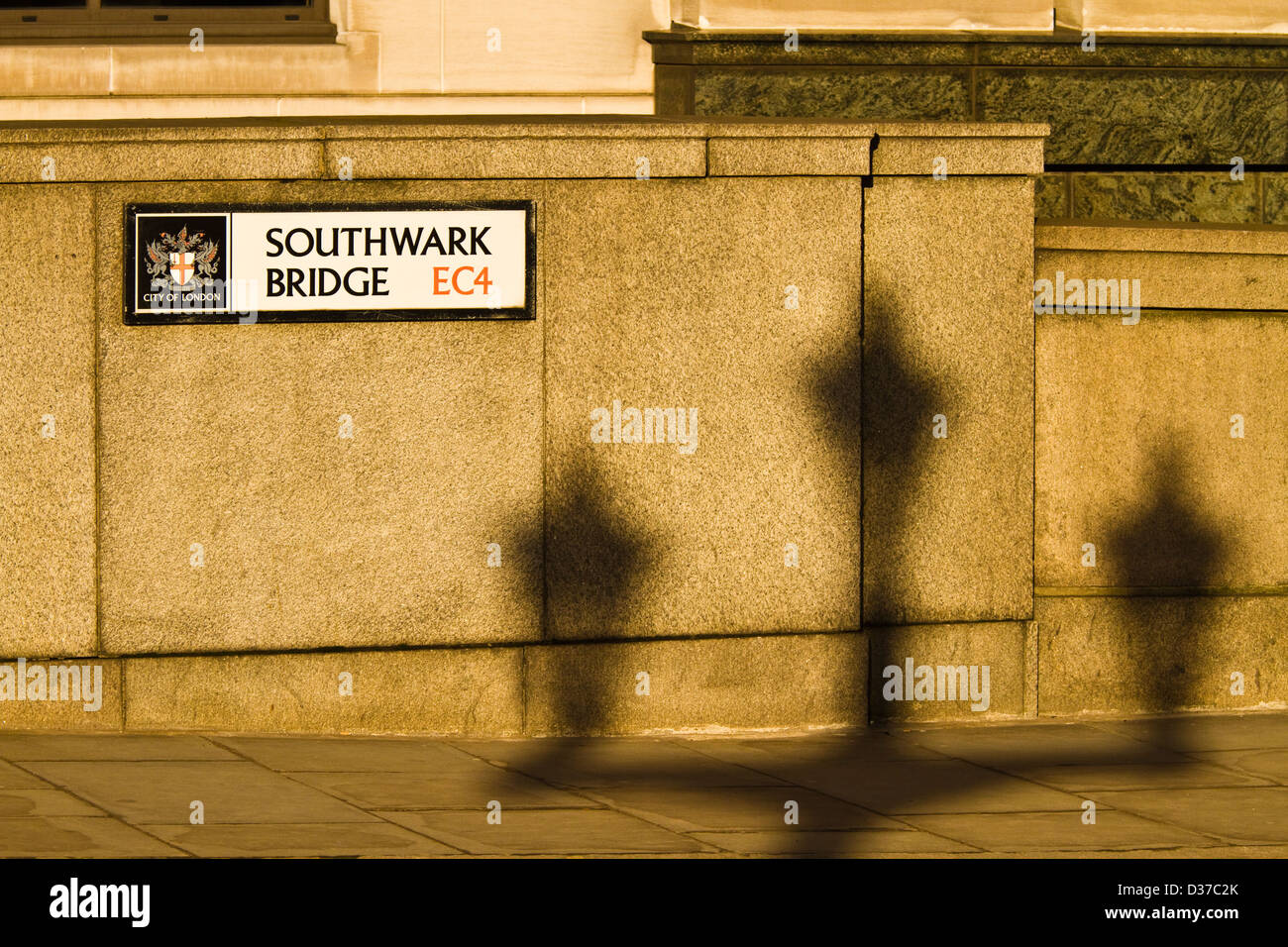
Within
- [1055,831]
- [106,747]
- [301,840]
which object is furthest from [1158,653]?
[106,747]

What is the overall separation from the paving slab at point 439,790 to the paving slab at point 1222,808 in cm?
209

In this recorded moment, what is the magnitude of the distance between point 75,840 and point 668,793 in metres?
2.18

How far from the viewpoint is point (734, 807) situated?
624 cm

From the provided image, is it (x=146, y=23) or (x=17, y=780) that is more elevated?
(x=146, y=23)

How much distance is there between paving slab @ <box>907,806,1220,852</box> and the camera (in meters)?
5.69

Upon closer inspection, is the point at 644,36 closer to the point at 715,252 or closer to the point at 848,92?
the point at 848,92

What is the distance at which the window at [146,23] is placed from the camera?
959 cm

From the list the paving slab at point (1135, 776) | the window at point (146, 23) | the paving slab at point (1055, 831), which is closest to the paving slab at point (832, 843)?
the paving slab at point (1055, 831)

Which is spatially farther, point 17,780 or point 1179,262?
point 1179,262

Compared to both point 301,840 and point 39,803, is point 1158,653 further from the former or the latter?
point 39,803

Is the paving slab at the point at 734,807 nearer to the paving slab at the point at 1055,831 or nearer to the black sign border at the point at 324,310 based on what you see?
the paving slab at the point at 1055,831

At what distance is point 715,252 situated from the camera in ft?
25.1

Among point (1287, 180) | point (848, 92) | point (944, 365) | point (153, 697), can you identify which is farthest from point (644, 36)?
→ point (153, 697)

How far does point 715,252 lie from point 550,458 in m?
1.21
